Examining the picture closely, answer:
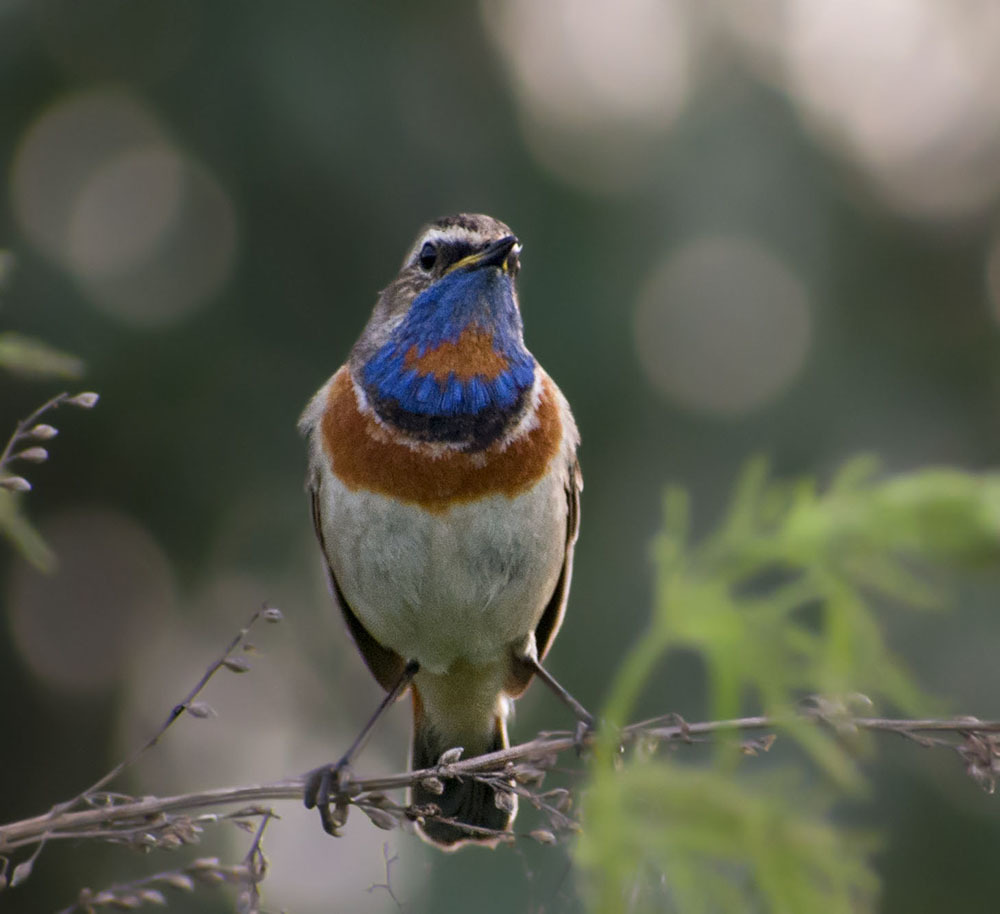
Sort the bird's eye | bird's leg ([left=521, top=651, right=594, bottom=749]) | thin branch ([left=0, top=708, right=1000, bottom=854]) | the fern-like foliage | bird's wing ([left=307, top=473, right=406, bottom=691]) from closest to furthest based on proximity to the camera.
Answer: the fern-like foliage
thin branch ([left=0, top=708, right=1000, bottom=854])
bird's leg ([left=521, top=651, right=594, bottom=749])
the bird's eye
bird's wing ([left=307, top=473, right=406, bottom=691])

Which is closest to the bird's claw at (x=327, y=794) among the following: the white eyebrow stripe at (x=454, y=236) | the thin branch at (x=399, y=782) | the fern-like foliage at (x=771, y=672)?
the thin branch at (x=399, y=782)

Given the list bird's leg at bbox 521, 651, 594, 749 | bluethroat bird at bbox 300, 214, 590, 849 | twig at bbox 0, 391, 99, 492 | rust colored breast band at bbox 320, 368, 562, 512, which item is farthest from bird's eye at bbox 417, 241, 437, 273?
twig at bbox 0, 391, 99, 492

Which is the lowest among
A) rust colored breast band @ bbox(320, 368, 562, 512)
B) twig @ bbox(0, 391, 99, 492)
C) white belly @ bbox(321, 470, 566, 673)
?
white belly @ bbox(321, 470, 566, 673)

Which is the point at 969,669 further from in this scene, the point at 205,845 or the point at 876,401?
the point at 205,845

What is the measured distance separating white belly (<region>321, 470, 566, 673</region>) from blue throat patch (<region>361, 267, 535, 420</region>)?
0.82ft

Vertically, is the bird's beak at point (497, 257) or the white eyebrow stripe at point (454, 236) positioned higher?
the white eyebrow stripe at point (454, 236)

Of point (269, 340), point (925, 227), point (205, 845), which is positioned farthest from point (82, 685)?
point (925, 227)

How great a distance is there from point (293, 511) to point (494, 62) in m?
2.73

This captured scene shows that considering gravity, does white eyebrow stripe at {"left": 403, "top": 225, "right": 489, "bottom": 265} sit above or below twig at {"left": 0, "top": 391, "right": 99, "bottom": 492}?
above

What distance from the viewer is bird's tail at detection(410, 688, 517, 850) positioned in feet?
13.8

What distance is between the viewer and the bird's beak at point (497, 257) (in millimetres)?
3904

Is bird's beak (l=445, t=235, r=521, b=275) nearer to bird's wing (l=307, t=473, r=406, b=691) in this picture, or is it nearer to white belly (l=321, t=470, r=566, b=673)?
white belly (l=321, t=470, r=566, b=673)

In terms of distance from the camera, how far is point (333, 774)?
3812 mm

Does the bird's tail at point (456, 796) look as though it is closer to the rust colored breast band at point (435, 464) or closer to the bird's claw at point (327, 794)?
the bird's claw at point (327, 794)
